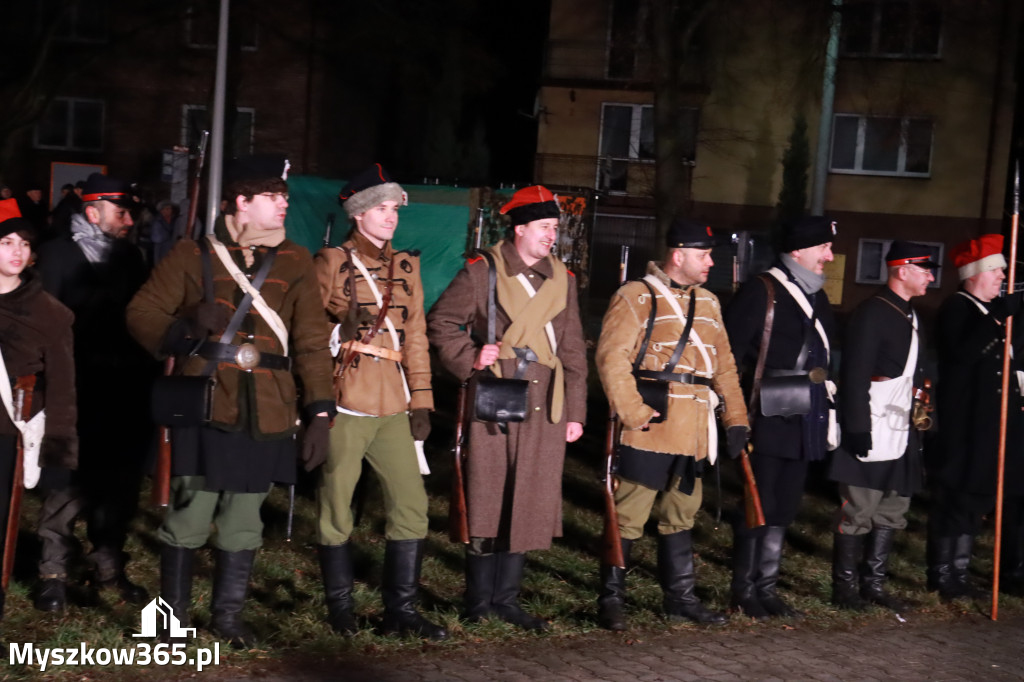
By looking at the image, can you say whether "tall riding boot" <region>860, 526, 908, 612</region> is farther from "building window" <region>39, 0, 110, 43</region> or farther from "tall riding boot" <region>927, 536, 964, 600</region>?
"building window" <region>39, 0, 110, 43</region>

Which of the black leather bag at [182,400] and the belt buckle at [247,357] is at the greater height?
the belt buckle at [247,357]

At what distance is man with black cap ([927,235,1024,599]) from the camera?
816 cm

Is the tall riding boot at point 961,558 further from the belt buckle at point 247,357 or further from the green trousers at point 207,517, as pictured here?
the belt buckle at point 247,357

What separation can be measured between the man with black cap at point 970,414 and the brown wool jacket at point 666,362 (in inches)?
79.5

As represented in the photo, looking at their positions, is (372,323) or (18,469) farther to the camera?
(372,323)

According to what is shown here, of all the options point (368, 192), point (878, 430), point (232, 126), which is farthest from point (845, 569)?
point (232, 126)

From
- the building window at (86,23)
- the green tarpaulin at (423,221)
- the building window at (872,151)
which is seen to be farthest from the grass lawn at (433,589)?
the building window at (86,23)

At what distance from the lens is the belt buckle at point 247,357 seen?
5742 millimetres

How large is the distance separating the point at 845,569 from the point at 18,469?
177 inches

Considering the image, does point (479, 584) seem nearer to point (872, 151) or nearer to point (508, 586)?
point (508, 586)

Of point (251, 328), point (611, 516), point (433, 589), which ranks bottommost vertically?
point (433, 589)

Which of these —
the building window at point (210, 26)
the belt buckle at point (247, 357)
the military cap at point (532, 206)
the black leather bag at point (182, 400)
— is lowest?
the black leather bag at point (182, 400)

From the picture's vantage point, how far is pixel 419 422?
6.47m

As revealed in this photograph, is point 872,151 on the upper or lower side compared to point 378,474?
upper
